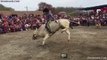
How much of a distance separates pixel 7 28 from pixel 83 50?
42.7ft

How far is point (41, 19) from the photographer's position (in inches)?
1142

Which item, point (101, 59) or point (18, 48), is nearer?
point (101, 59)

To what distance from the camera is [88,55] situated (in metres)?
11.7

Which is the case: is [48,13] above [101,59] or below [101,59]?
above

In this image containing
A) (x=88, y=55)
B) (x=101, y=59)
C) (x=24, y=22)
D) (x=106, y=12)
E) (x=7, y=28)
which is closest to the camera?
(x=101, y=59)

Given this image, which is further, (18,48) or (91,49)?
(18,48)

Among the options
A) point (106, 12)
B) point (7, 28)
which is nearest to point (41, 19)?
point (7, 28)

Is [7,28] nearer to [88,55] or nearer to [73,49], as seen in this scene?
[73,49]

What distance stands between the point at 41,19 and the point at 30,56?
1687 cm

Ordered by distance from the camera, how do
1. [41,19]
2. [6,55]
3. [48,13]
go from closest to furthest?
1. [6,55]
2. [48,13]
3. [41,19]

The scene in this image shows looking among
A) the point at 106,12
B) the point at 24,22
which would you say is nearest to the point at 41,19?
the point at 24,22

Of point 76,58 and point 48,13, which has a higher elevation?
point 48,13

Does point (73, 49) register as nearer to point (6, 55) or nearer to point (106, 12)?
point (6, 55)

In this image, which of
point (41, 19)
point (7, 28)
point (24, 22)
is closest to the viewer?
point (7, 28)
